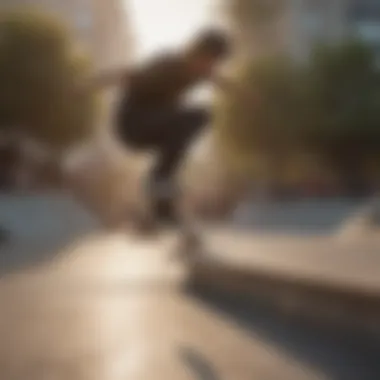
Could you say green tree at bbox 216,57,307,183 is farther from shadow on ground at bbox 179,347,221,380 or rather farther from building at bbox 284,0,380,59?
shadow on ground at bbox 179,347,221,380

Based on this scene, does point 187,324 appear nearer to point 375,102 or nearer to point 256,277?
point 256,277

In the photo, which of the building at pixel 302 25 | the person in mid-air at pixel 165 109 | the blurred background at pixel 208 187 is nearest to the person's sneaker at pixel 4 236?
the blurred background at pixel 208 187

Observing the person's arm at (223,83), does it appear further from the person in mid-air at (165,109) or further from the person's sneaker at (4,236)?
the person's sneaker at (4,236)

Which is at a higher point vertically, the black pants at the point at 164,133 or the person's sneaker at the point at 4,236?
the black pants at the point at 164,133

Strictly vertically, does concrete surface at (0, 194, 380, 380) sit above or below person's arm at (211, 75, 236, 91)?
below

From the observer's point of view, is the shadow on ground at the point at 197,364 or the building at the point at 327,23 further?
the building at the point at 327,23

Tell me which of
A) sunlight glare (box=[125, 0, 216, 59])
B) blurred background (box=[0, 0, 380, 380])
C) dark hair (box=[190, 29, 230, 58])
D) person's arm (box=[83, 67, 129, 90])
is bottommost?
blurred background (box=[0, 0, 380, 380])

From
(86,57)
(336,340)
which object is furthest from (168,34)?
(336,340)

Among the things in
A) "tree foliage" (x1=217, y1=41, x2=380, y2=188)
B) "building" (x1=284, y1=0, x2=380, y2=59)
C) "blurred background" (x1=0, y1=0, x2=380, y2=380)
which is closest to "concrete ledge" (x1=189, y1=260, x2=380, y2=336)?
"blurred background" (x1=0, y1=0, x2=380, y2=380)
